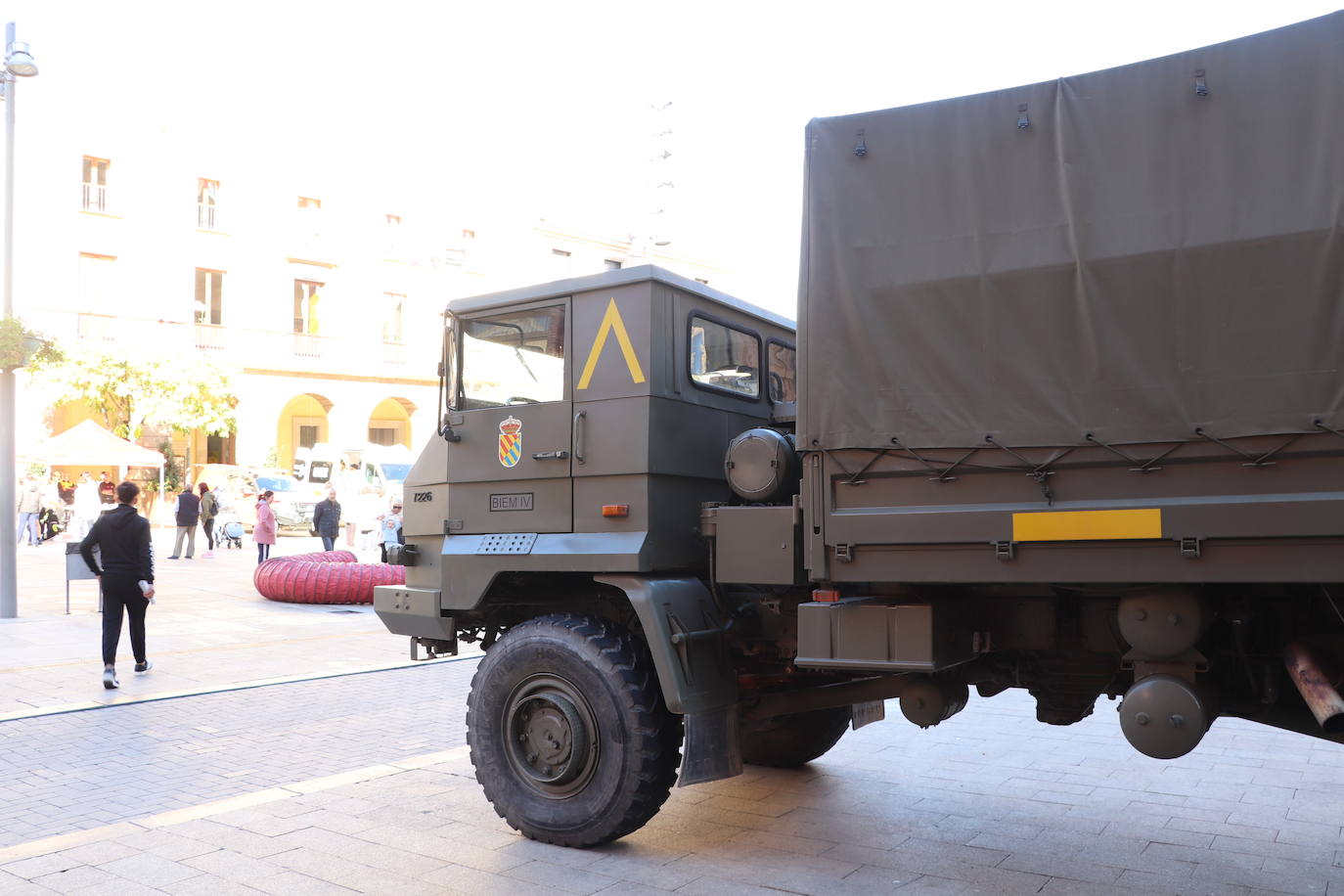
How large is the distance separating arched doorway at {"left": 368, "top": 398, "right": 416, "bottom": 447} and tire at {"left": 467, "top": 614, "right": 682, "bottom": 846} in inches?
1577

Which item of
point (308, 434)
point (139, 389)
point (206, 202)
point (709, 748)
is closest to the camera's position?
point (709, 748)

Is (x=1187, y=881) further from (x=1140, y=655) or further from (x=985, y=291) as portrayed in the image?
(x=985, y=291)

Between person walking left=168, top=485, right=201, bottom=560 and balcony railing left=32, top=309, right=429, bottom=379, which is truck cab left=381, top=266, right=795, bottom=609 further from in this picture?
balcony railing left=32, top=309, right=429, bottom=379

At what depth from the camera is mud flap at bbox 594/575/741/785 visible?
4766 millimetres

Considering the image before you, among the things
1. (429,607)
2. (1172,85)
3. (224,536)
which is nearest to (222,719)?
(429,607)

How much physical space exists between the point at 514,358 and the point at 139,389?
31677 millimetres

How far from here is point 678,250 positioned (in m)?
53.9

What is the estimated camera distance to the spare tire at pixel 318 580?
15.3 m

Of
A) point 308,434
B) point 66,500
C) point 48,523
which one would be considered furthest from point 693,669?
point 308,434

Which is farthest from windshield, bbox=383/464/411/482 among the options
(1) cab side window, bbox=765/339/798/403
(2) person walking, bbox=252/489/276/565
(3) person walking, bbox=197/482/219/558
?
(1) cab side window, bbox=765/339/798/403

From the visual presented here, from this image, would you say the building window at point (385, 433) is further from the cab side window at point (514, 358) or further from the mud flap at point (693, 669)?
the mud flap at point (693, 669)

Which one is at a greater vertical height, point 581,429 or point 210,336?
point 210,336

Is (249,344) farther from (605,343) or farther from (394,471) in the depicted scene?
(605,343)

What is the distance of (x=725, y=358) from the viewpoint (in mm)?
5801
